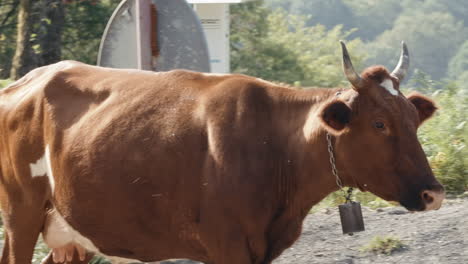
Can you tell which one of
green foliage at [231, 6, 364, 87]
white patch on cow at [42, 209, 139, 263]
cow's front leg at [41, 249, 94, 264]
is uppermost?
white patch on cow at [42, 209, 139, 263]

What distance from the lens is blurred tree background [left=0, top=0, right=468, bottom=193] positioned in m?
9.29

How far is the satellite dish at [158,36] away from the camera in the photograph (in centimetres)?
621

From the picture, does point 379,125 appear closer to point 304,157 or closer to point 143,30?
point 304,157

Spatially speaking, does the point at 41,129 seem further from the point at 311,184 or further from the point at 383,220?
the point at 383,220

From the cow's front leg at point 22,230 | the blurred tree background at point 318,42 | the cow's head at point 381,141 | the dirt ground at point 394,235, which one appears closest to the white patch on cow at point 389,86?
the cow's head at point 381,141

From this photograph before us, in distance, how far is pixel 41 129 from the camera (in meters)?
5.42

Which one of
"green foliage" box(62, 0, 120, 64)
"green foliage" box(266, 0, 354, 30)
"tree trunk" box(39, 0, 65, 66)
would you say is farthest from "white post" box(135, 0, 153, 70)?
"green foliage" box(266, 0, 354, 30)

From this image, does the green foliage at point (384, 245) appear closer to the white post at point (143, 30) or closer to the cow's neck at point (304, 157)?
the cow's neck at point (304, 157)

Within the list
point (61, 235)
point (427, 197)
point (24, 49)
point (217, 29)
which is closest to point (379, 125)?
point (427, 197)

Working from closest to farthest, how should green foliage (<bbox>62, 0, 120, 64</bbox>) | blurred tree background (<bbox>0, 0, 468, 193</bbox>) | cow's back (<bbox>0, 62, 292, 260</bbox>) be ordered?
cow's back (<bbox>0, 62, 292, 260</bbox>)
blurred tree background (<bbox>0, 0, 468, 193</bbox>)
green foliage (<bbox>62, 0, 120, 64</bbox>)

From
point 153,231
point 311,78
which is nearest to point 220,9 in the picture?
point 153,231

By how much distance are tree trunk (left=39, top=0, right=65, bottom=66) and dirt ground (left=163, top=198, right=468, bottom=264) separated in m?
4.46

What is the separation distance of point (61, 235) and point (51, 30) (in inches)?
205

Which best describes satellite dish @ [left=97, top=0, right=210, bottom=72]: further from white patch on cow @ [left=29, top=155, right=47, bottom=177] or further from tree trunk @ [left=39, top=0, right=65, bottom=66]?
tree trunk @ [left=39, top=0, right=65, bottom=66]
